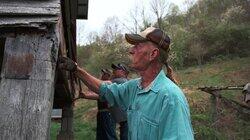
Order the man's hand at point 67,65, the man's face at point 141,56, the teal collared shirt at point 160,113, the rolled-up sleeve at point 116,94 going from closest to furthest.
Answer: the teal collared shirt at point 160,113 < the man's face at point 141,56 < the rolled-up sleeve at point 116,94 < the man's hand at point 67,65

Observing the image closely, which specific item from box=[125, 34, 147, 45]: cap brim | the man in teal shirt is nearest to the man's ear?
the man in teal shirt

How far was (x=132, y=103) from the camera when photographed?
315 cm

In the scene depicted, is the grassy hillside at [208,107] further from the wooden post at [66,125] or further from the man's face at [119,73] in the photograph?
the man's face at [119,73]

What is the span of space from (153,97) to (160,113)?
0.15 m

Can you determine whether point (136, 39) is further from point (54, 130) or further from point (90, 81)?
point (54, 130)

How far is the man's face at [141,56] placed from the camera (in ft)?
9.99

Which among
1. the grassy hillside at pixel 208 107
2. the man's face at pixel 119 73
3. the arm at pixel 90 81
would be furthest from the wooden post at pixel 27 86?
the grassy hillside at pixel 208 107

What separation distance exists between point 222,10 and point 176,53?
8.99 metres

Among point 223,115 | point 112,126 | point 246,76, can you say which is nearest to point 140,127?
point 112,126

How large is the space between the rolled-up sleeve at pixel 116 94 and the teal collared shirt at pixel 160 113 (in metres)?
0.34

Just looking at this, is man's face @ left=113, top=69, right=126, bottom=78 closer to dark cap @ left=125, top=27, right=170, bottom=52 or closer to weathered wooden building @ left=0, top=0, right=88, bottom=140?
dark cap @ left=125, top=27, right=170, bottom=52

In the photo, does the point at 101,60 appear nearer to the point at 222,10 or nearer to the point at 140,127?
the point at 222,10

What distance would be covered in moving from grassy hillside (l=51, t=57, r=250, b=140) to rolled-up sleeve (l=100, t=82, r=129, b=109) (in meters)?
11.6

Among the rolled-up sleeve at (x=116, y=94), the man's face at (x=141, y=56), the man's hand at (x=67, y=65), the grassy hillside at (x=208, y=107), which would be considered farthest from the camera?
the grassy hillside at (x=208, y=107)
